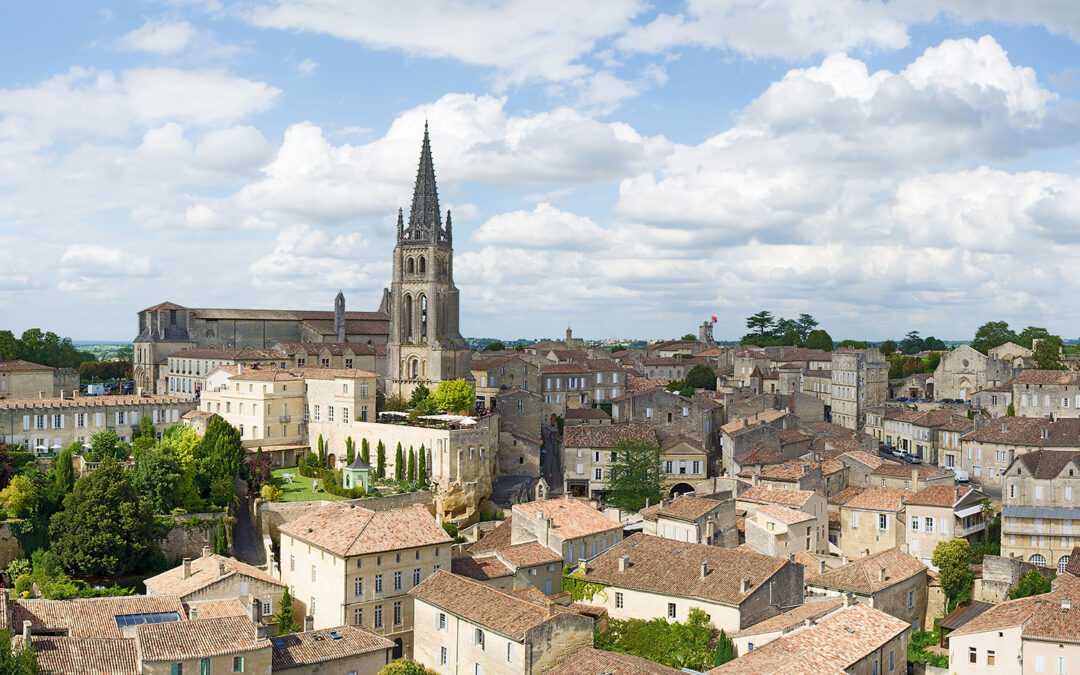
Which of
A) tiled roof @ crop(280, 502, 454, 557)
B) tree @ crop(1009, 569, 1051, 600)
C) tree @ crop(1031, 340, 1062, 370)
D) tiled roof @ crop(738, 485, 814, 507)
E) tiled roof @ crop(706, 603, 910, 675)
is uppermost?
tree @ crop(1031, 340, 1062, 370)

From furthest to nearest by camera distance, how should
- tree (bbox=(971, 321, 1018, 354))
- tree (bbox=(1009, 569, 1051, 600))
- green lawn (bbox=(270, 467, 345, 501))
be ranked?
tree (bbox=(971, 321, 1018, 354)) < green lawn (bbox=(270, 467, 345, 501)) < tree (bbox=(1009, 569, 1051, 600))

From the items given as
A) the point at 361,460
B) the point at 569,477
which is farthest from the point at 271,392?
the point at 569,477

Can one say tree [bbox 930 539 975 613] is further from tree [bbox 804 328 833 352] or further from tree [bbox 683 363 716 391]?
tree [bbox 804 328 833 352]

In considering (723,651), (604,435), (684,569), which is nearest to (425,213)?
(604,435)

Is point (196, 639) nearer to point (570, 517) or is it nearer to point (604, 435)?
point (570, 517)

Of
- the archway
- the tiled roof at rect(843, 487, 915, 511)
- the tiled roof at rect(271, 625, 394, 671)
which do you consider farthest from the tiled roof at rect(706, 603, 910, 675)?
the archway

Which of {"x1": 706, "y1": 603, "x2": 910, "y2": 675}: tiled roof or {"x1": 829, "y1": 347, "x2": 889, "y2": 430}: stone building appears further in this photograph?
{"x1": 829, "y1": 347, "x2": 889, "y2": 430}: stone building

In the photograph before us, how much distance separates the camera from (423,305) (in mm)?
71625

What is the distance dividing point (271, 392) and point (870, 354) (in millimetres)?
57932

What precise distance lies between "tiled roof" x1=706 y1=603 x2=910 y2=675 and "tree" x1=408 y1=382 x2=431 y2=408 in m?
34.1

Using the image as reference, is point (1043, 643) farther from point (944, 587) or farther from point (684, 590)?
point (684, 590)

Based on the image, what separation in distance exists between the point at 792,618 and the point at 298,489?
1138 inches

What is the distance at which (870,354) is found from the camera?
90.4m

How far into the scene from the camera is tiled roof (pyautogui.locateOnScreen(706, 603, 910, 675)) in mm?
31469
